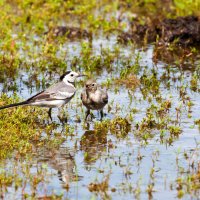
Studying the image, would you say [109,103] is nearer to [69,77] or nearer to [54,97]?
[69,77]

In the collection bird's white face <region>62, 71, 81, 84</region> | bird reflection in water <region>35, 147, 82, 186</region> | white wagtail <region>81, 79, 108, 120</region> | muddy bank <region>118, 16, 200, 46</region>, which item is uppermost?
muddy bank <region>118, 16, 200, 46</region>

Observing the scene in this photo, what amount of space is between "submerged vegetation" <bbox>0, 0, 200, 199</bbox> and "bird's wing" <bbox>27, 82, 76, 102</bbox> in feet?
1.40

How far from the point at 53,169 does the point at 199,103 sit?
5022 millimetres

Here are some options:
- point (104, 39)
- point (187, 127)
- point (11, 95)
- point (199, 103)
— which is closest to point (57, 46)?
point (104, 39)

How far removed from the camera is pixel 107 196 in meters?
9.20

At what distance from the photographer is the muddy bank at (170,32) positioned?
65.9 ft

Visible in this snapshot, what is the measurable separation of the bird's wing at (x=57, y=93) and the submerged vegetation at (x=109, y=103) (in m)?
0.43

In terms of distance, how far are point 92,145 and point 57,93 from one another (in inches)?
73.4

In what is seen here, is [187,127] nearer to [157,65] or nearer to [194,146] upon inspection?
[194,146]

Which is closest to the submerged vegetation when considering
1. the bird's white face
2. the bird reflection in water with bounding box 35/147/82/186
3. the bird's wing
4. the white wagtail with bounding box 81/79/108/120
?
the bird reflection in water with bounding box 35/147/82/186

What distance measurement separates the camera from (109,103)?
14594mm

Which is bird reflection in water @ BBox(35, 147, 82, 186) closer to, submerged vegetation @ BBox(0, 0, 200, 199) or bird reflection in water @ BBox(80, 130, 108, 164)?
submerged vegetation @ BBox(0, 0, 200, 199)

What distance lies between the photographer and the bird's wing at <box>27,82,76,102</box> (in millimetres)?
13086

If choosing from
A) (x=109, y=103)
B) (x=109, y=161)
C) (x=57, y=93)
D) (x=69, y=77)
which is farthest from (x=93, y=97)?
→ (x=109, y=161)
